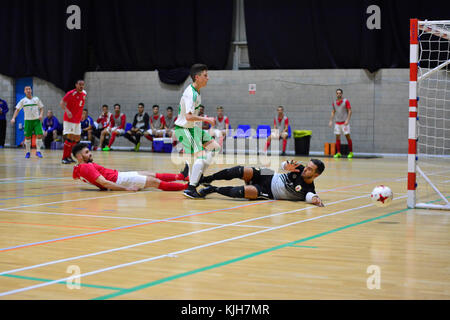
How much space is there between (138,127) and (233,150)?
4027mm

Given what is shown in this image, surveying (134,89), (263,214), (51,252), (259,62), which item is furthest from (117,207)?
(134,89)

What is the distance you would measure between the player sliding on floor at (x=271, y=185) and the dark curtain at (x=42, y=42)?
19.2 m

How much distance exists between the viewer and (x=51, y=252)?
5.08 m

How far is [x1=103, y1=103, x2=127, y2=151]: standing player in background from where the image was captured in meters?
25.3

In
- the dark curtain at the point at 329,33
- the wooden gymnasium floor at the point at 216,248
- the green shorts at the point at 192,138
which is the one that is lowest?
the wooden gymnasium floor at the point at 216,248

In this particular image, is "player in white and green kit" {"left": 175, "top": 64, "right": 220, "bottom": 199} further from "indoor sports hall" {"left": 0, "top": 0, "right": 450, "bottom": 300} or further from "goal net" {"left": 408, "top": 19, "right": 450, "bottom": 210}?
"goal net" {"left": 408, "top": 19, "right": 450, "bottom": 210}

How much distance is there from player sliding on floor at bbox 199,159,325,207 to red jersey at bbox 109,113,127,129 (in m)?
16.9

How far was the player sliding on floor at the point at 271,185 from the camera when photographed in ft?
27.3

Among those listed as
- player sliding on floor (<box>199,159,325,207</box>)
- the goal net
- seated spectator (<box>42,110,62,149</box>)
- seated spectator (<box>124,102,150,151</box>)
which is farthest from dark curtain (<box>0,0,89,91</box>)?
player sliding on floor (<box>199,159,325,207</box>)

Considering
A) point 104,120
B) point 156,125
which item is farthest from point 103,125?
point 156,125

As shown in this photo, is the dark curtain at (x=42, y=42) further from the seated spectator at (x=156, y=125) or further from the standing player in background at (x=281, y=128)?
the standing player in background at (x=281, y=128)

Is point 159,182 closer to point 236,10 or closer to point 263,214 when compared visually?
point 263,214

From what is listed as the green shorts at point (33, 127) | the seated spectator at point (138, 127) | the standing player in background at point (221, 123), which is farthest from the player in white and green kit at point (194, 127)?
the seated spectator at point (138, 127)

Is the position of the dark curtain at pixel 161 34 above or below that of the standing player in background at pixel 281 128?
above
